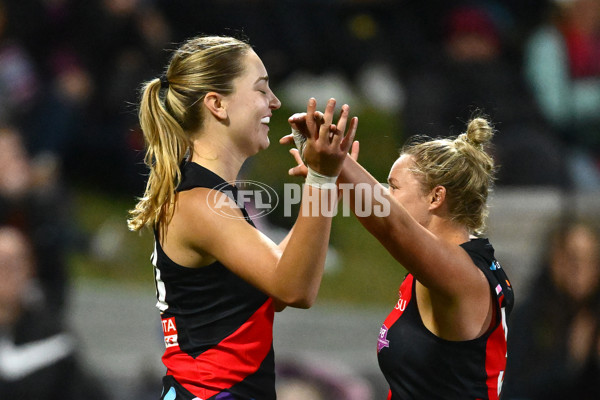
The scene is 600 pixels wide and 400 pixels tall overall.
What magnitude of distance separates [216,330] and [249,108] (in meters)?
0.63

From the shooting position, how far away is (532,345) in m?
4.71

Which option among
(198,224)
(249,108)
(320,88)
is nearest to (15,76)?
(320,88)

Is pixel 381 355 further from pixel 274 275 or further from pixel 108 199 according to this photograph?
pixel 108 199

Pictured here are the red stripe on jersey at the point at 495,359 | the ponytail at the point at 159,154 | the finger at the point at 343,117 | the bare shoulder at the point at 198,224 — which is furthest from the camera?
the red stripe on jersey at the point at 495,359

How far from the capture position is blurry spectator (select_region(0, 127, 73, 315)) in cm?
530

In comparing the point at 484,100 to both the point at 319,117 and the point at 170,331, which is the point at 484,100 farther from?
the point at 319,117

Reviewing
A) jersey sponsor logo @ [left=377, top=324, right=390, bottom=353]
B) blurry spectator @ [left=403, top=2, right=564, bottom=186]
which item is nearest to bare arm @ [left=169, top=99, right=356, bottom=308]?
jersey sponsor logo @ [left=377, top=324, right=390, bottom=353]

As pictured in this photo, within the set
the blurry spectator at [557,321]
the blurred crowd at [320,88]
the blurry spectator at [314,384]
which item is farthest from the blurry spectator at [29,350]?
the blurry spectator at [557,321]

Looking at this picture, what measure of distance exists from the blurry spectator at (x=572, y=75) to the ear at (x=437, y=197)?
A: 3.88 m

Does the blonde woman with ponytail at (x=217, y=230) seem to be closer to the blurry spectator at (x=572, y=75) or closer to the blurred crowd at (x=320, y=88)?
the blurred crowd at (x=320, y=88)

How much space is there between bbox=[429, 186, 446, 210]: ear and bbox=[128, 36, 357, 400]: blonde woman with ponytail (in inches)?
15.2

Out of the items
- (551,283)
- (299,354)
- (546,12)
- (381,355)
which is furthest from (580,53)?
(381,355)

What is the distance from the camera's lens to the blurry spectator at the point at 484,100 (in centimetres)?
568

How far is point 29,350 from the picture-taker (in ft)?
14.8
